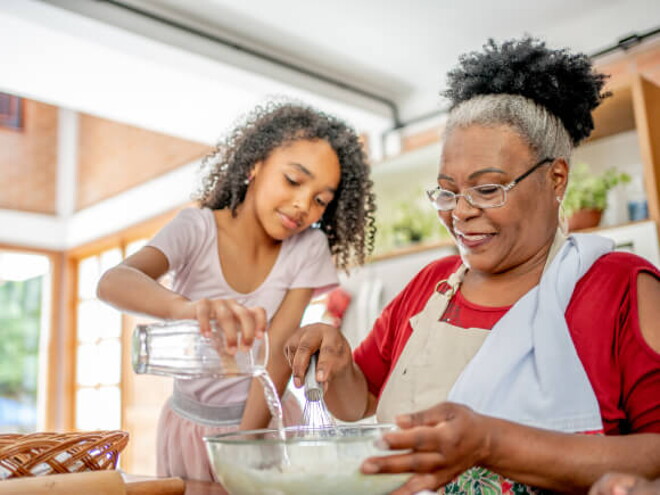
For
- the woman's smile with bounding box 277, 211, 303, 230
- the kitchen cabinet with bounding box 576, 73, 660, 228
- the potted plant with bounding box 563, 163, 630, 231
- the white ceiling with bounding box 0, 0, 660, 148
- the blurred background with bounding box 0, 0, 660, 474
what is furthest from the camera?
the white ceiling with bounding box 0, 0, 660, 148

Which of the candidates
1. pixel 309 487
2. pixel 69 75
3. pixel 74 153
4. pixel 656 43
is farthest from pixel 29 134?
pixel 309 487

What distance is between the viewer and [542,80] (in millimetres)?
1236

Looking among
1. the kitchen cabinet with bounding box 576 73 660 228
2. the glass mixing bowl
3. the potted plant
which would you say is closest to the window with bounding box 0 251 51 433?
the potted plant

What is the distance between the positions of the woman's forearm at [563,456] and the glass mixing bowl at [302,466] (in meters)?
0.12

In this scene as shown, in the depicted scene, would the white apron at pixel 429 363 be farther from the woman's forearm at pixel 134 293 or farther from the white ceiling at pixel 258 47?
the white ceiling at pixel 258 47

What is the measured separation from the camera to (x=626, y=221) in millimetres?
2617

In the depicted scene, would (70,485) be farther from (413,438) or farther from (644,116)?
(644,116)

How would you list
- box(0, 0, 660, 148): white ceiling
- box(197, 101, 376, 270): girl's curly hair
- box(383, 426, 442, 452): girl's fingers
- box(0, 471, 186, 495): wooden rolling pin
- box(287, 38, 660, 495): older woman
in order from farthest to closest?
1. box(0, 0, 660, 148): white ceiling
2. box(197, 101, 376, 270): girl's curly hair
3. box(287, 38, 660, 495): older woman
4. box(0, 471, 186, 495): wooden rolling pin
5. box(383, 426, 442, 452): girl's fingers

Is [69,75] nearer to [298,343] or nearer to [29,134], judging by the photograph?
[298,343]

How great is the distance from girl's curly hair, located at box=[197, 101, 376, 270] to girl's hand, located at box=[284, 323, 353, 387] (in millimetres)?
638

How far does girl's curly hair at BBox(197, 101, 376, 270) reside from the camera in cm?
175

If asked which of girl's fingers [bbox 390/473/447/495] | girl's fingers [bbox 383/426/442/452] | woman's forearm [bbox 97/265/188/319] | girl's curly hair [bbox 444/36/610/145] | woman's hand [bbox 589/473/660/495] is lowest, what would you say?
woman's hand [bbox 589/473/660/495]

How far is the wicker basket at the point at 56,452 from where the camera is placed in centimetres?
84

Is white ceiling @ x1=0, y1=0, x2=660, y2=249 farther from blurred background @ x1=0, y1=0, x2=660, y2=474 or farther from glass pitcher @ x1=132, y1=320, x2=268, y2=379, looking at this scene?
glass pitcher @ x1=132, y1=320, x2=268, y2=379
